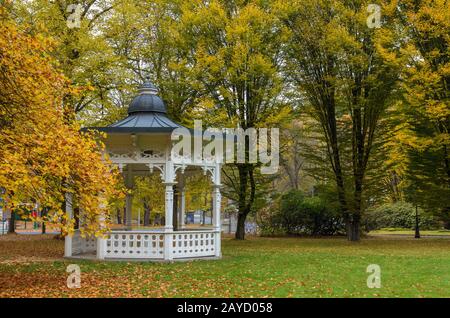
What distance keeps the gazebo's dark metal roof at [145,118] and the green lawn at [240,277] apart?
162 inches

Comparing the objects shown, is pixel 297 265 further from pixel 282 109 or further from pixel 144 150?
pixel 282 109

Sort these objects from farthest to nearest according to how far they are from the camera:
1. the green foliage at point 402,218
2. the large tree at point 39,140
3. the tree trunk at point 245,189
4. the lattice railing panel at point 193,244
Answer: the green foliage at point 402,218, the tree trunk at point 245,189, the lattice railing panel at point 193,244, the large tree at point 39,140

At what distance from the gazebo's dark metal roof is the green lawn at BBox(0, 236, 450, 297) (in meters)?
4.13

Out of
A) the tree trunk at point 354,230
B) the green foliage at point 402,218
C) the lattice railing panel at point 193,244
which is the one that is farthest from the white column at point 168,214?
the green foliage at point 402,218

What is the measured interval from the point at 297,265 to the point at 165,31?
1684 centimetres

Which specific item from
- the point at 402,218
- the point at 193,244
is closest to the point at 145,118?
the point at 193,244

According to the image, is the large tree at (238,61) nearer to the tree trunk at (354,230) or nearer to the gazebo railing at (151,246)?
the tree trunk at (354,230)

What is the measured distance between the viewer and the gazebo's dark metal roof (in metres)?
14.9

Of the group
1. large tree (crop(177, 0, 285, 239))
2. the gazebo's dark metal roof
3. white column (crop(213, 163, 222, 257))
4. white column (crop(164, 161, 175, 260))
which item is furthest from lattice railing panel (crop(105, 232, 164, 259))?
large tree (crop(177, 0, 285, 239))

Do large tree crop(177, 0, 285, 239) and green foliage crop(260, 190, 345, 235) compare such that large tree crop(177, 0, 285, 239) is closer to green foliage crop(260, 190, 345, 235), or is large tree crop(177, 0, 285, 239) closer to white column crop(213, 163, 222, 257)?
white column crop(213, 163, 222, 257)

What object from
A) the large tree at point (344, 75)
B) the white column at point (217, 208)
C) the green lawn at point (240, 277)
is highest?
the large tree at point (344, 75)

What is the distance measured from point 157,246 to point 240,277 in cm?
448

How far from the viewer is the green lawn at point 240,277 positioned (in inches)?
391

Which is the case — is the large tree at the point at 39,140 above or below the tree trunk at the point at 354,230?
above
